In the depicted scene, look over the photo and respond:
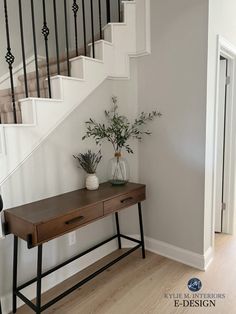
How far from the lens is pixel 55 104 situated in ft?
6.21

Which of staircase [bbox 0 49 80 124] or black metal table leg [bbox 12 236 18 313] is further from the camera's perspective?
staircase [bbox 0 49 80 124]

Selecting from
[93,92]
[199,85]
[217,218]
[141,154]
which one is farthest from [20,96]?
[217,218]

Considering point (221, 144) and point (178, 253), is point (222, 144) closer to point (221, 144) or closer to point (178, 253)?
point (221, 144)

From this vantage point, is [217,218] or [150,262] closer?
[150,262]

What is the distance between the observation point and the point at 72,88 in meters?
1.99

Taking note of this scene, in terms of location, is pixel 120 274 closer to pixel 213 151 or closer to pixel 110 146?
pixel 110 146

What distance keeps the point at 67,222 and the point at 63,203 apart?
20cm

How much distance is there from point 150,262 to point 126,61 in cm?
191

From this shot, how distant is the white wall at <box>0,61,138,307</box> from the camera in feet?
5.85

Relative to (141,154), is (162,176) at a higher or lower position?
lower

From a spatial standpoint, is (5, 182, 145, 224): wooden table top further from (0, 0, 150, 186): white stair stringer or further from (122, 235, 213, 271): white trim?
(122, 235, 213, 271): white trim

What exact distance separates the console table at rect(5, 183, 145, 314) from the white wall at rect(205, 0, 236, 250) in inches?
25.3

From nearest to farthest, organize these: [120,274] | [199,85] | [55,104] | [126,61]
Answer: [55,104] < [199,85] < [120,274] < [126,61]

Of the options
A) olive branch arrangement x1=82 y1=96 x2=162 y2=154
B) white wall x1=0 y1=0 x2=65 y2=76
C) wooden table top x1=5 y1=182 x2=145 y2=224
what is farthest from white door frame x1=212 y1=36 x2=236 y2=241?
white wall x1=0 y1=0 x2=65 y2=76
